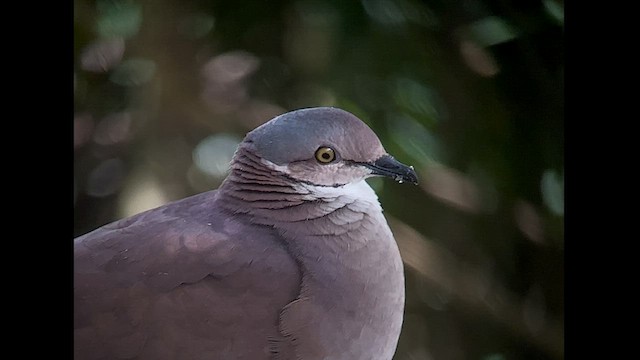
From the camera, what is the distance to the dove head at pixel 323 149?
3.50 feet

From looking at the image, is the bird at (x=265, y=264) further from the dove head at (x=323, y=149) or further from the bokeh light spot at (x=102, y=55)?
the bokeh light spot at (x=102, y=55)

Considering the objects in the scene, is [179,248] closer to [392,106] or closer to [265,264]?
[265,264]

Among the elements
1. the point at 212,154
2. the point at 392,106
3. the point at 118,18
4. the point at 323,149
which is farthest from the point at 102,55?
the point at 392,106

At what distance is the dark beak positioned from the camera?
3.55 ft

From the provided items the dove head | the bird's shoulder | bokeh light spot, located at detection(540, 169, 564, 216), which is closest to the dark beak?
the dove head

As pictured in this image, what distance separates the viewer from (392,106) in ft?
4.54

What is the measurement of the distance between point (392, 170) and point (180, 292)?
328 millimetres

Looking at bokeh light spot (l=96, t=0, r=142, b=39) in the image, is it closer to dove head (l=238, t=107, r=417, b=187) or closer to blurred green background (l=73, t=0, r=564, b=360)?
blurred green background (l=73, t=0, r=564, b=360)

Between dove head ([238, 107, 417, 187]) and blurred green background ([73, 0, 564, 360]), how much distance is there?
28 centimetres

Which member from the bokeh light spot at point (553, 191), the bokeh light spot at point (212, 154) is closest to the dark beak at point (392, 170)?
the bokeh light spot at point (553, 191)

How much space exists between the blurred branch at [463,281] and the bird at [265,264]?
42cm
